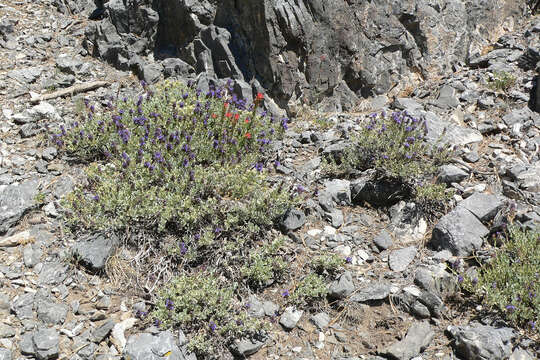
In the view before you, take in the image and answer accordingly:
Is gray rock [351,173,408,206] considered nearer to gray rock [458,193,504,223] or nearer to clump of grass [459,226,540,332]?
gray rock [458,193,504,223]

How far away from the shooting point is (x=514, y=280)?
A: 4039 millimetres

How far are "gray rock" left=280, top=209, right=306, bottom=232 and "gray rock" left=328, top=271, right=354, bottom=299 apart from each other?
2.61ft

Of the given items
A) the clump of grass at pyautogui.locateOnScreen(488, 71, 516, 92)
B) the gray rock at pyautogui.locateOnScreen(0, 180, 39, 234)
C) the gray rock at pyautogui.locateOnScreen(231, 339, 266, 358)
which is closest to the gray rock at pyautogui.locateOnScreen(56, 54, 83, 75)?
the gray rock at pyautogui.locateOnScreen(0, 180, 39, 234)

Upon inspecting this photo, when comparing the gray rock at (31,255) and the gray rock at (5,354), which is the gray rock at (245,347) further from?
the gray rock at (31,255)

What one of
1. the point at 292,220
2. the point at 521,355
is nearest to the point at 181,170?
the point at 292,220

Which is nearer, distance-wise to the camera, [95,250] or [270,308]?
[270,308]

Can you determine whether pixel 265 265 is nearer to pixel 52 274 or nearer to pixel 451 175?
pixel 52 274

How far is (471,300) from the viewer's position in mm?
4172

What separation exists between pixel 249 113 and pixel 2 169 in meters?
3.10

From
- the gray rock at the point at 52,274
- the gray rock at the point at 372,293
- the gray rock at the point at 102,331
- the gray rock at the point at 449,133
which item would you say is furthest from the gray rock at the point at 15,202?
the gray rock at the point at 449,133

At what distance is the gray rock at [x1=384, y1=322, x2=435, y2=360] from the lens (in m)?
3.76

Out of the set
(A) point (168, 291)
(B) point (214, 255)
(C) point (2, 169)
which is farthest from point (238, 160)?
(C) point (2, 169)

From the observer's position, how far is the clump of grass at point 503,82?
6.56 meters

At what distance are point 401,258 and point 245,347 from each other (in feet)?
6.11
